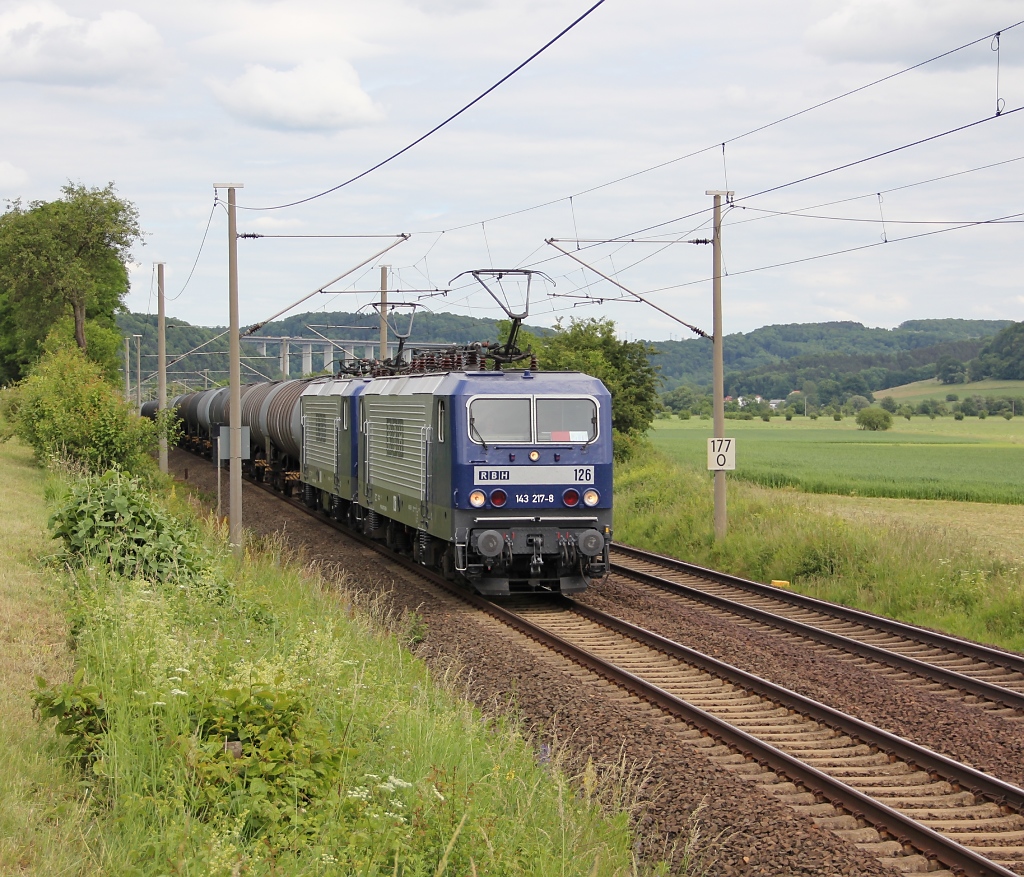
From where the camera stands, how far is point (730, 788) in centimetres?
830

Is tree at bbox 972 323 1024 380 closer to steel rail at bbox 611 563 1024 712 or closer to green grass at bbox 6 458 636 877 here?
steel rail at bbox 611 563 1024 712

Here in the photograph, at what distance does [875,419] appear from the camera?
9650 centimetres

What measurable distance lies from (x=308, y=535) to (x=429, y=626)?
10.5 meters

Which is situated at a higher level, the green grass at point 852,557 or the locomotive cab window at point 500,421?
the locomotive cab window at point 500,421

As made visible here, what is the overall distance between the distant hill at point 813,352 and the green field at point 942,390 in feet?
16.7

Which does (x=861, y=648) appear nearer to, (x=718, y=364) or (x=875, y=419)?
(x=718, y=364)

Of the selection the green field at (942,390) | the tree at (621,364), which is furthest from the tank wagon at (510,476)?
the green field at (942,390)

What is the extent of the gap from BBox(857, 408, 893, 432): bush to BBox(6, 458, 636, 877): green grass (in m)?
92.5

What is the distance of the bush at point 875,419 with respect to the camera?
3792 inches

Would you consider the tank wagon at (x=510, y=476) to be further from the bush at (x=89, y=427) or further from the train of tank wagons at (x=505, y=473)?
the bush at (x=89, y=427)

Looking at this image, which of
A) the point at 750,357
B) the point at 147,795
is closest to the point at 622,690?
the point at 147,795

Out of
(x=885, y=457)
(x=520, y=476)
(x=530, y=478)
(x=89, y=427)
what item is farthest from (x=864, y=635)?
(x=885, y=457)

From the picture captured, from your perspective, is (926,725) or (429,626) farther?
(429,626)

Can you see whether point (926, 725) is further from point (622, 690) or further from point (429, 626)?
point (429, 626)
